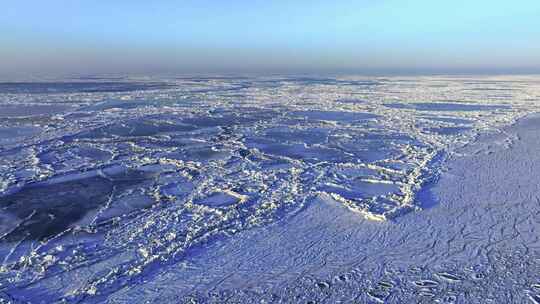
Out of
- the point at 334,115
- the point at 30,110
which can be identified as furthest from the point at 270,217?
the point at 30,110

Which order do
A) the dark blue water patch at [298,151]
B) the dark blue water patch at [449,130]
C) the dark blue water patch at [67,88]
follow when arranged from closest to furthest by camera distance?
1. the dark blue water patch at [298,151]
2. the dark blue water patch at [449,130]
3. the dark blue water patch at [67,88]

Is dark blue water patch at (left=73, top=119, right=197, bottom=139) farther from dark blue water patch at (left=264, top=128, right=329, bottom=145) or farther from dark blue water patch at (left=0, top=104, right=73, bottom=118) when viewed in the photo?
dark blue water patch at (left=0, top=104, right=73, bottom=118)

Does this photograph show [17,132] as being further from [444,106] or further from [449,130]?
[444,106]

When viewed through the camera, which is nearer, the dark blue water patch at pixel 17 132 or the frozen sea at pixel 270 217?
the frozen sea at pixel 270 217

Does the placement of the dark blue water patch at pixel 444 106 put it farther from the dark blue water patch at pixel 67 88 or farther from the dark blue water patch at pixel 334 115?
the dark blue water patch at pixel 67 88

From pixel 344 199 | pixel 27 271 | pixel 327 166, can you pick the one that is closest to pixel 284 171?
pixel 327 166

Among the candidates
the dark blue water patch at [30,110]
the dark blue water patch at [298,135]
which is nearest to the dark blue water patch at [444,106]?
the dark blue water patch at [298,135]
